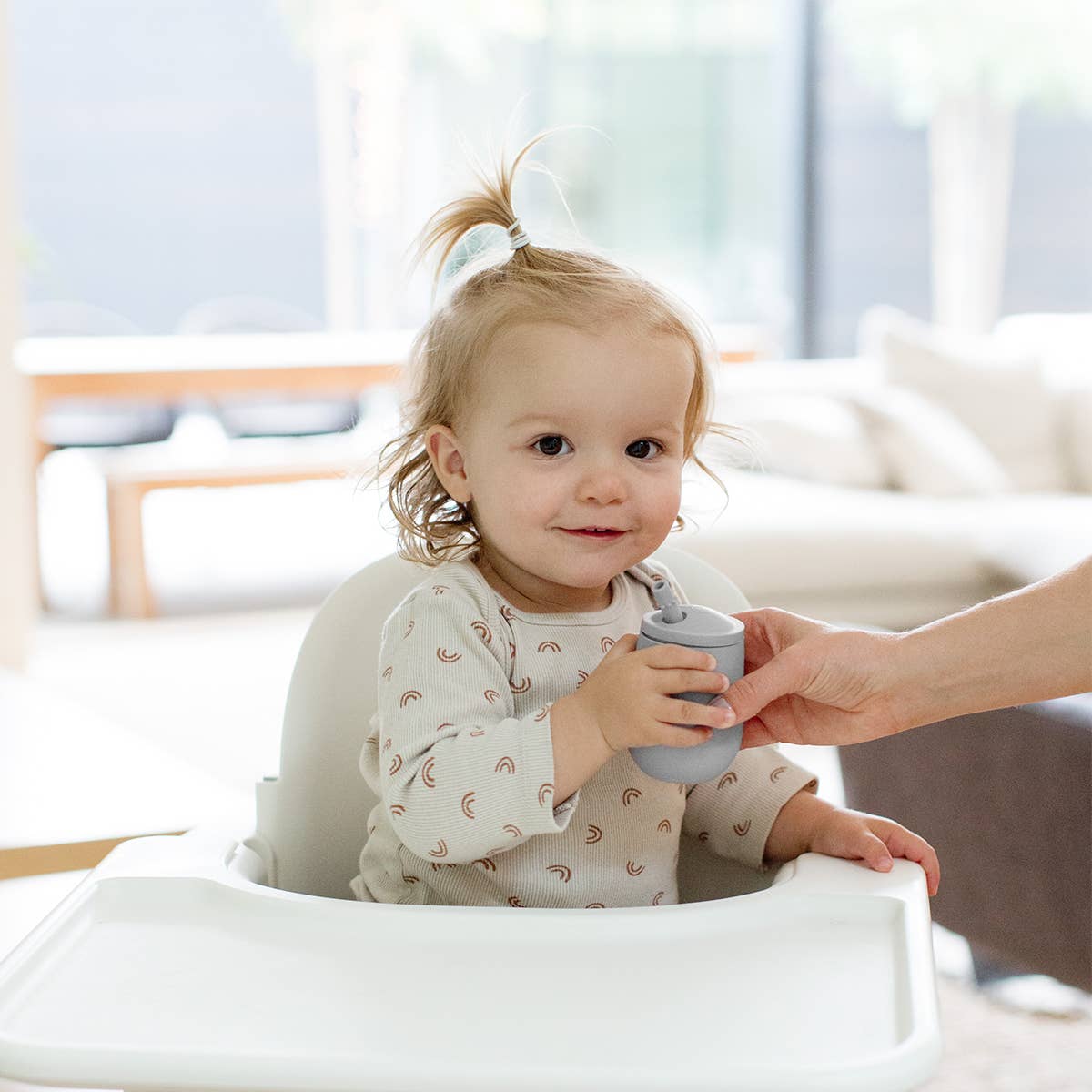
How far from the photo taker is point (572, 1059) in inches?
27.2

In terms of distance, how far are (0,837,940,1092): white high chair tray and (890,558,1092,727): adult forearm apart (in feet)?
0.52

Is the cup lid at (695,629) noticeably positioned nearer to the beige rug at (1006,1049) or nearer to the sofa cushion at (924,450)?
the beige rug at (1006,1049)

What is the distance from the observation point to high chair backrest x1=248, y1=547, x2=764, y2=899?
3.68ft

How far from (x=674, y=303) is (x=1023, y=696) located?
385 millimetres

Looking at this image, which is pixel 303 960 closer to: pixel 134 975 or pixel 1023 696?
pixel 134 975

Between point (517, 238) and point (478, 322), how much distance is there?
0.27 feet

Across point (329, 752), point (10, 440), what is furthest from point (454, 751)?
point (10, 440)

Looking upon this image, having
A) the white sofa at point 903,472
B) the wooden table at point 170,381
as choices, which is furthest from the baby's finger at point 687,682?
the wooden table at point 170,381

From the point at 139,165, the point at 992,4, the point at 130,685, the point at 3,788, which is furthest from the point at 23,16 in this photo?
the point at 3,788

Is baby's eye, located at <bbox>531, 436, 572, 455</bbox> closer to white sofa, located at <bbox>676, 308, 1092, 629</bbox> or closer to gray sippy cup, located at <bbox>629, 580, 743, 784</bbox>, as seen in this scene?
gray sippy cup, located at <bbox>629, 580, 743, 784</bbox>

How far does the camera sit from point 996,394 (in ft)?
13.9

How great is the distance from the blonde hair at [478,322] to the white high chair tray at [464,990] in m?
0.32

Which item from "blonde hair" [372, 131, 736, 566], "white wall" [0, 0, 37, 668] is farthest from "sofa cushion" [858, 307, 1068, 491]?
"blonde hair" [372, 131, 736, 566]

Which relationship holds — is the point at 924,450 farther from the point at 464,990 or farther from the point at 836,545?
the point at 464,990
